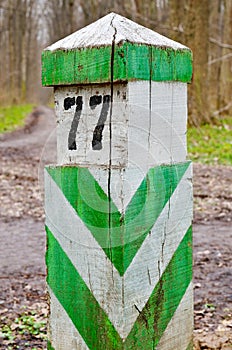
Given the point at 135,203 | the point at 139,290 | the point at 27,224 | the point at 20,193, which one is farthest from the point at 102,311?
the point at 20,193

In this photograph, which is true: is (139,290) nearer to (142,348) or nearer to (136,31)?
(142,348)

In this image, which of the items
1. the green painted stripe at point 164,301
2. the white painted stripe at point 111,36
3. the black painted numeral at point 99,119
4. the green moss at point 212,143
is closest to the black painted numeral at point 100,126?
the black painted numeral at point 99,119

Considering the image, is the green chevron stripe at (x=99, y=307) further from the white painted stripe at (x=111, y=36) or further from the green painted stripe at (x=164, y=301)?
the white painted stripe at (x=111, y=36)

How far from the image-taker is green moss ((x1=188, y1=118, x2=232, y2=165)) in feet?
38.2

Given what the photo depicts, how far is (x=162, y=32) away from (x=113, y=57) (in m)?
28.3

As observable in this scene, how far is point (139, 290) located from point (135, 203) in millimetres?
245

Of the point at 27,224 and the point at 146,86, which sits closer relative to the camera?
the point at 146,86

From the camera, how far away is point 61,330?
1.82m

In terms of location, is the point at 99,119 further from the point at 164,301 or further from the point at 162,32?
the point at 162,32

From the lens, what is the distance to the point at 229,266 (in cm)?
477

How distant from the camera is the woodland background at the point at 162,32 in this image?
15.8 metres

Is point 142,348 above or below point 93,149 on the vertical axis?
below

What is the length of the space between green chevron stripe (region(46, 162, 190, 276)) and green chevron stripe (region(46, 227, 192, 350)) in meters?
0.15

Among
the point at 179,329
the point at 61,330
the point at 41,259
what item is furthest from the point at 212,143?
the point at 61,330
